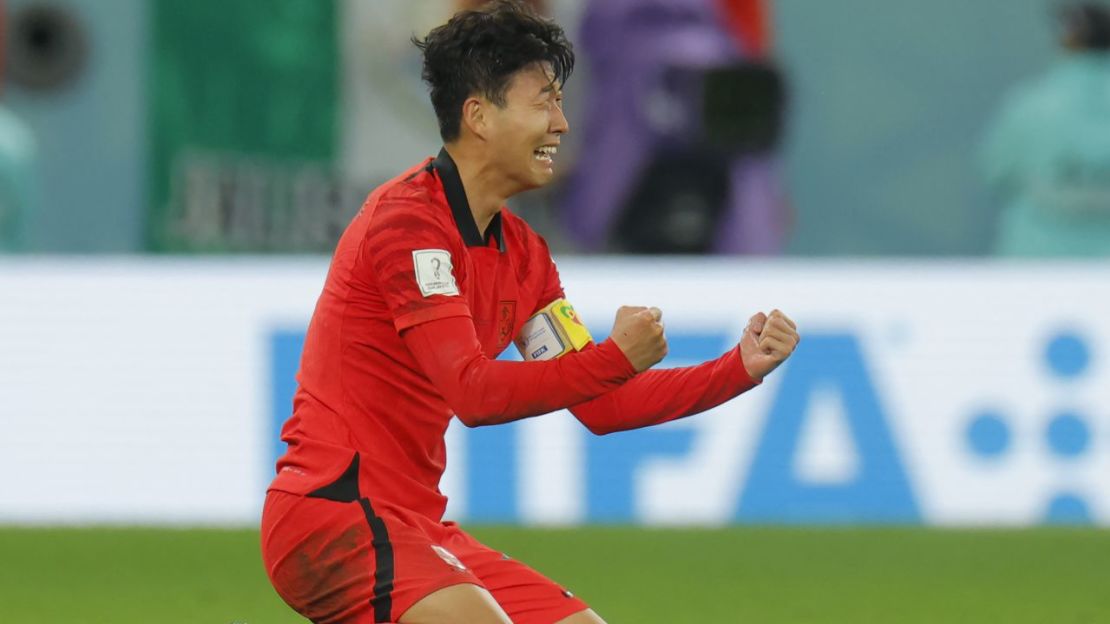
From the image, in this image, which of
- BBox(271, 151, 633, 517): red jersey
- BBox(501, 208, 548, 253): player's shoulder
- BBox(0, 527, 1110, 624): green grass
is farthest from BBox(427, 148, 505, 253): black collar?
BBox(0, 527, 1110, 624): green grass

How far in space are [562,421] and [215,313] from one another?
1.50 m

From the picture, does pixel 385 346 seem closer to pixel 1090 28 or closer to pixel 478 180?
pixel 478 180

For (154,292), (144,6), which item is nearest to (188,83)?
(144,6)

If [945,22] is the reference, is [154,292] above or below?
below

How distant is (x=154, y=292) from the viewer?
900 cm

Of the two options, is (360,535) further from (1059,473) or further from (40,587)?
(1059,473)

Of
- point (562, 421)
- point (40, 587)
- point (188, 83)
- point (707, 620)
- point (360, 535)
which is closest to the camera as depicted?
point (360, 535)

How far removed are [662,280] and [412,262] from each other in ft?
16.1

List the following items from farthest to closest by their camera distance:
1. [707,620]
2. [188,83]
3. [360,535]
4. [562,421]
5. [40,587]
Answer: [188,83] → [562,421] → [40,587] → [707,620] → [360,535]

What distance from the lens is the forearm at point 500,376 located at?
4043mm

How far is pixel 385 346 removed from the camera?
4250 millimetres

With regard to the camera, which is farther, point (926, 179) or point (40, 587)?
point (926, 179)

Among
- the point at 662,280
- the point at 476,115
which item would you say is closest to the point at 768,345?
the point at 476,115

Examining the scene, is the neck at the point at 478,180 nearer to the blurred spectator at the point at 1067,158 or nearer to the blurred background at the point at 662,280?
the blurred background at the point at 662,280
